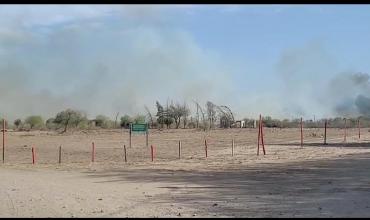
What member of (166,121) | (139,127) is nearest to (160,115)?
(166,121)

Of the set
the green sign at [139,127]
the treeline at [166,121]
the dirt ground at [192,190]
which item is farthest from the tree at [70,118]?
the dirt ground at [192,190]

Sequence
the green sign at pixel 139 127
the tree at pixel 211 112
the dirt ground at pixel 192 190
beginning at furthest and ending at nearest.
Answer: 1. the tree at pixel 211 112
2. the green sign at pixel 139 127
3. the dirt ground at pixel 192 190

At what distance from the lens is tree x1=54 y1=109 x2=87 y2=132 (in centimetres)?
9825

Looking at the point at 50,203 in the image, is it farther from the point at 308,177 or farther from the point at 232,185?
the point at 308,177

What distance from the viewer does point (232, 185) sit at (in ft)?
60.4

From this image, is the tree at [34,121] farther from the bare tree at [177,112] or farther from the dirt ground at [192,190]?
the dirt ground at [192,190]

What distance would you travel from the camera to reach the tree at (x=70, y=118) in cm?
9825

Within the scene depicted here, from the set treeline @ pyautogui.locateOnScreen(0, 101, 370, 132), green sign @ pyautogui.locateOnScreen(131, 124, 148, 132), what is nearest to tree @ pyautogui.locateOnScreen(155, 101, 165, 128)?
treeline @ pyautogui.locateOnScreen(0, 101, 370, 132)

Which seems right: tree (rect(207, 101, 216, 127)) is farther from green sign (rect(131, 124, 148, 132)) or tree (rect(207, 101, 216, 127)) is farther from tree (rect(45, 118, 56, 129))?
green sign (rect(131, 124, 148, 132))

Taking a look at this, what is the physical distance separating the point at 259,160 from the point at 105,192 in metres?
15.5

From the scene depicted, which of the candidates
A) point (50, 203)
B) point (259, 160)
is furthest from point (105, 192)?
point (259, 160)

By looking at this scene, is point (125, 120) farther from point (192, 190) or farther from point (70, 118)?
point (192, 190)

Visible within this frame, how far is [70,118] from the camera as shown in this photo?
99.0 metres
